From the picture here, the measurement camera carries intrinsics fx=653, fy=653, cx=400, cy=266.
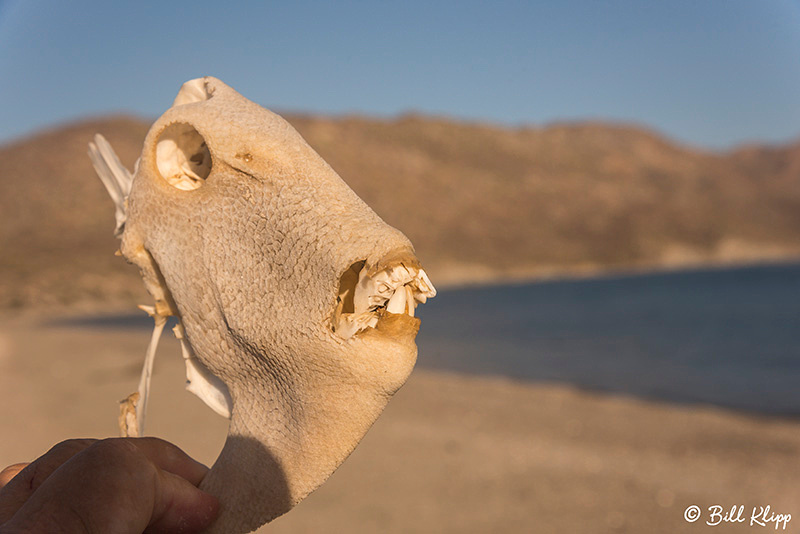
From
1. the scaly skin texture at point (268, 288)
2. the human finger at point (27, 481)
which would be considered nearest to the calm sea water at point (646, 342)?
the scaly skin texture at point (268, 288)

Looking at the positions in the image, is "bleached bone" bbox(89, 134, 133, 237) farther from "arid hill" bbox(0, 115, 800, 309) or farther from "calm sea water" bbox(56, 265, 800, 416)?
"arid hill" bbox(0, 115, 800, 309)

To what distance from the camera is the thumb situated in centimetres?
86

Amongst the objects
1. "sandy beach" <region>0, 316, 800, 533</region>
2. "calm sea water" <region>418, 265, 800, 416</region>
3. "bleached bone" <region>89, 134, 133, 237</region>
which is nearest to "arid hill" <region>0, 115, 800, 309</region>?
"calm sea water" <region>418, 265, 800, 416</region>

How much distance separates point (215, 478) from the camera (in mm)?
1002

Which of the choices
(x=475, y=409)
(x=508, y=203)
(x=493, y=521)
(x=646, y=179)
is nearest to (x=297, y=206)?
(x=493, y=521)

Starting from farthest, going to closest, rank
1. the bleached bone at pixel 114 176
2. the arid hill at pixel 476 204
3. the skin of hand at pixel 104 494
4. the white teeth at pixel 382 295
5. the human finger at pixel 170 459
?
the arid hill at pixel 476 204
the bleached bone at pixel 114 176
the human finger at pixel 170 459
the white teeth at pixel 382 295
the skin of hand at pixel 104 494

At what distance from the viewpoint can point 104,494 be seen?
2.45ft

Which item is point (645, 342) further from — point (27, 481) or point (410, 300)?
point (27, 481)

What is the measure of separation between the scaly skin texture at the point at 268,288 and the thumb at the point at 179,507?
0.03 meters

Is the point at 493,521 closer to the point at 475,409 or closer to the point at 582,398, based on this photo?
the point at 475,409

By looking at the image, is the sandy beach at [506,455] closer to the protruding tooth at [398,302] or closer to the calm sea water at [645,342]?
the calm sea water at [645,342]

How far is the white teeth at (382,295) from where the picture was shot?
2.70ft

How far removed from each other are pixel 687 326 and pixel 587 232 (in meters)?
55.1

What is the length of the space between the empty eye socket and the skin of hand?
40 centimetres
